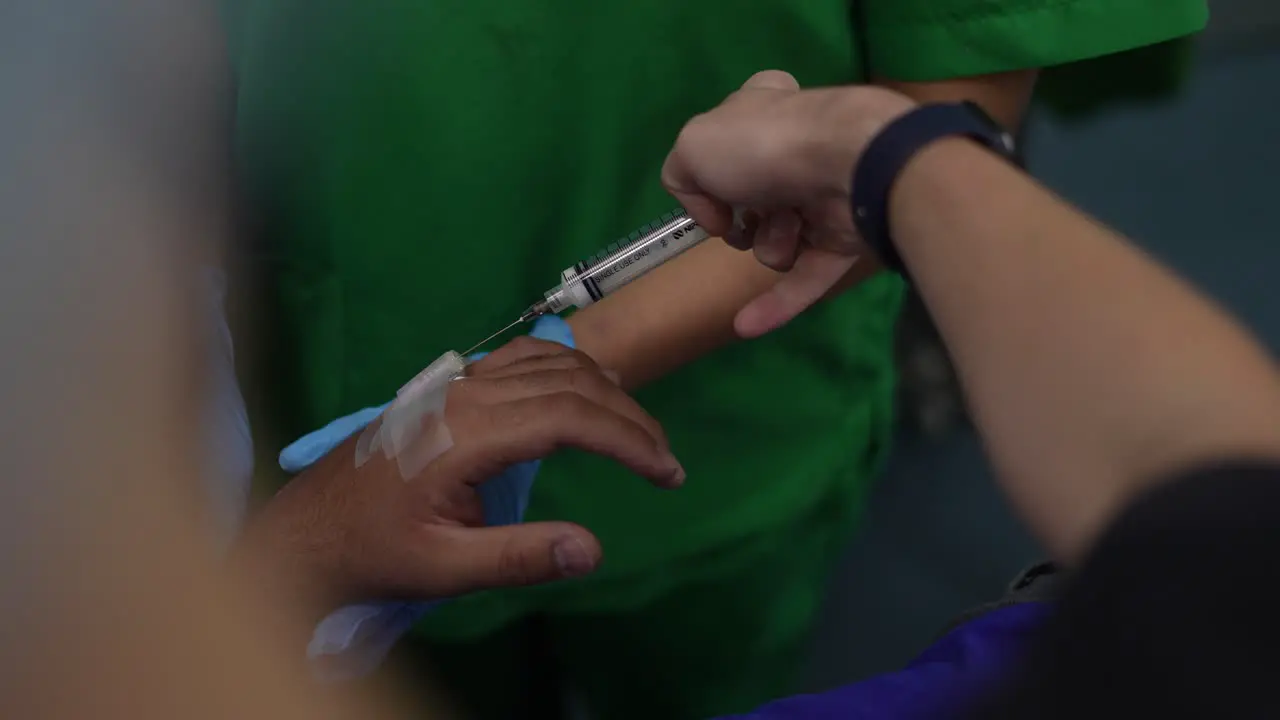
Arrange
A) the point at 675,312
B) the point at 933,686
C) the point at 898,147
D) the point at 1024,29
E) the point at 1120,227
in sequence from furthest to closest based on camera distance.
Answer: the point at 1120,227, the point at 675,312, the point at 1024,29, the point at 933,686, the point at 898,147

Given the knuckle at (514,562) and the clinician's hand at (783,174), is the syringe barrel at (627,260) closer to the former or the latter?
the clinician's hand at (783,174)

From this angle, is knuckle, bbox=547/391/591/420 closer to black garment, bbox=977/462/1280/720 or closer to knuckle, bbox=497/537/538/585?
knuckle, bbox=497/537/538/585

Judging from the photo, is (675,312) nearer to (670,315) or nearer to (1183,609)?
(670,315)

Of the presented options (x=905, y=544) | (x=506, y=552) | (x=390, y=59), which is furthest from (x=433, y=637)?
(x=905, y=544)

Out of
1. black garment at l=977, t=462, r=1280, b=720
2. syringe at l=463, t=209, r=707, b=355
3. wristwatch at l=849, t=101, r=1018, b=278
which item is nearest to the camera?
black garment at l=977, t=462, r=1280, b=720

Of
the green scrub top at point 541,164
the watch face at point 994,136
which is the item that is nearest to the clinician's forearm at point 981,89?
the green scrub top at point 541,164

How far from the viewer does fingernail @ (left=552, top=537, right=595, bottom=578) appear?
1.57ft

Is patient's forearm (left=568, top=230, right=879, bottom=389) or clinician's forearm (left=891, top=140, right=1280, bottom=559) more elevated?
clinician's forearm (left=891, top=140, right=1280, bottom=559)

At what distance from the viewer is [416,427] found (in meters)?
0.54

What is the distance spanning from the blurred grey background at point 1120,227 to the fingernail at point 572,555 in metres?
0.98

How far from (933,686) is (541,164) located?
42 centimetres

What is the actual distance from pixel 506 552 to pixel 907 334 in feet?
4.01

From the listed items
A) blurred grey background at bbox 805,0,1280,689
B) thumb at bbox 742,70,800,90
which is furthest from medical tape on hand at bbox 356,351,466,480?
blurred grey background at bbox 805,0,1280,689

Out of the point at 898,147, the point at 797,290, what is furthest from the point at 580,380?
the point at 898,147
